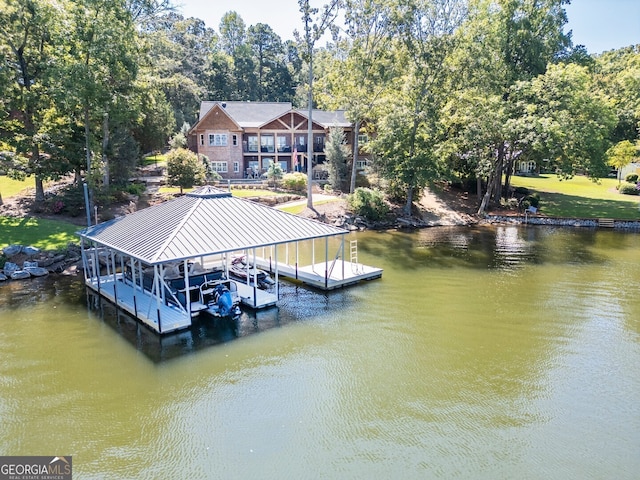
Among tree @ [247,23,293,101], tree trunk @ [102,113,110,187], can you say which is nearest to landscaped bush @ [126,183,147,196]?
tree trunk @ [102,113,110,187]

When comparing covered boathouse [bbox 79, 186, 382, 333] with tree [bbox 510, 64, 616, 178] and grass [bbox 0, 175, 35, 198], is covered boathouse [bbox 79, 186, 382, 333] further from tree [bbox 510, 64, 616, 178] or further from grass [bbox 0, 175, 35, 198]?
tree [bbox 510, 64, 616, 178]

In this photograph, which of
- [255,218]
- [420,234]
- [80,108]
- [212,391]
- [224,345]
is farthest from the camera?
[420,234]

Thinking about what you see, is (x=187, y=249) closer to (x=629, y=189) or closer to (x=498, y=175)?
(x=498, y=175)

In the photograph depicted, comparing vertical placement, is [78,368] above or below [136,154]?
below

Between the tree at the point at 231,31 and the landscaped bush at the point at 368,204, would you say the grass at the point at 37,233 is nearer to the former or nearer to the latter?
the landscaped bush at the point at 368,204

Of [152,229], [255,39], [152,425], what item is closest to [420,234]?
[152,229]

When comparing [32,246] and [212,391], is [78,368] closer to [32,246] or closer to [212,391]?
[212,391]
